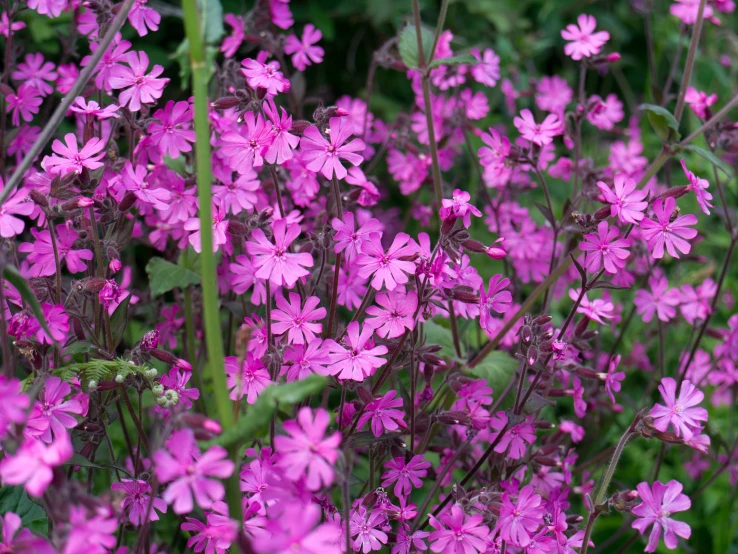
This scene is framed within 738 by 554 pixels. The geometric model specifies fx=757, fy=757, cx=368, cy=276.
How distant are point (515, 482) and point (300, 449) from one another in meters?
0.57

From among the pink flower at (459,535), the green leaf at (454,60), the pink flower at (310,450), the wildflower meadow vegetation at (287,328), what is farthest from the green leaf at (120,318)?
the green leaf at (454,60)

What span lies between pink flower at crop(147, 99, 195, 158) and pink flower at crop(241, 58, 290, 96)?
129mm

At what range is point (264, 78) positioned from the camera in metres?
1.23

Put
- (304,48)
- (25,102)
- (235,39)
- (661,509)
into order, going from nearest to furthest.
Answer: (661,509)
(25,102)
(235,39)
(304,48)

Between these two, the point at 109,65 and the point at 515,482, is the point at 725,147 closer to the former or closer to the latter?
the point at 515,482

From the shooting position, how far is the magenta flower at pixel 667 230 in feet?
4.15

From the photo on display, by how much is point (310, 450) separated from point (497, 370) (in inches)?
28.4

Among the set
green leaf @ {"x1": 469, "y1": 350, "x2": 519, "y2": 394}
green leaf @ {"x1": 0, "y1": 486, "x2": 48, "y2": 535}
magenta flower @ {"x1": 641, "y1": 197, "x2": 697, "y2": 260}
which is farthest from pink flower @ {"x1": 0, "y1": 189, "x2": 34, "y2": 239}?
magenta flower @ {"x1": 641, "y1": 197, "x2": 697, "y2": 260}

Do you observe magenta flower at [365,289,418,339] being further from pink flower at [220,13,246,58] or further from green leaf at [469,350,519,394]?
pink flower at [220,13,246,58]

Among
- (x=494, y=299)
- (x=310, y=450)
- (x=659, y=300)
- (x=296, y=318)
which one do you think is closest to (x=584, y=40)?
(x=659, y=300)

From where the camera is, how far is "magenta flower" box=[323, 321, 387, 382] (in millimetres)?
1123

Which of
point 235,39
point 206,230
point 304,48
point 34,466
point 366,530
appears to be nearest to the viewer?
point 34,466

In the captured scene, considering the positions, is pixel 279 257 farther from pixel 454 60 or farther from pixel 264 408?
pixel 454 60

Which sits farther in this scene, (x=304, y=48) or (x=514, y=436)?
(x=304, y=48)
